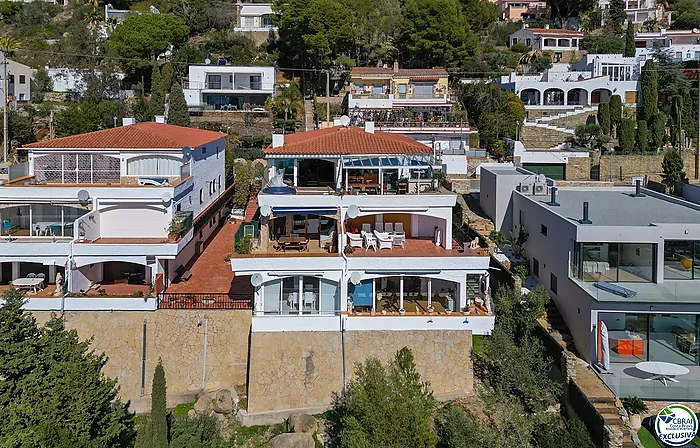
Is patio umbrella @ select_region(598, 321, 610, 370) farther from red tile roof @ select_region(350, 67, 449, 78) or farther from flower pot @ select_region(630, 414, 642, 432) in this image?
red tile roof @ select_region(350, 67, 449, 78)

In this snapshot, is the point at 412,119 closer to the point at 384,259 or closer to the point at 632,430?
the point at 384,259

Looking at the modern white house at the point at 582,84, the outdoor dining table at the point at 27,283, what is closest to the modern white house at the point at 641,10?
the modern white house at the point at 582,84

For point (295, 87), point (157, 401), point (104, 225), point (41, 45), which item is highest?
point (41, 45)

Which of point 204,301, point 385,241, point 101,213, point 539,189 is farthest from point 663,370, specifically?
point 101,213

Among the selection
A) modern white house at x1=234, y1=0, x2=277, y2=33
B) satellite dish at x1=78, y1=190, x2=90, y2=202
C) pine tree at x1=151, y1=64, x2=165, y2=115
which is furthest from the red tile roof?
satellite dish at x1=78, y1=190, x2=90, y2=202

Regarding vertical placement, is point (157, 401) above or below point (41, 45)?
below

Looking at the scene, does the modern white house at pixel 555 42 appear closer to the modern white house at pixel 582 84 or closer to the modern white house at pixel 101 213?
the modern white house at pixel 582 84

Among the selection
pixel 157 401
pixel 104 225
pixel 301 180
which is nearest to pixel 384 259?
pixel 301 180
